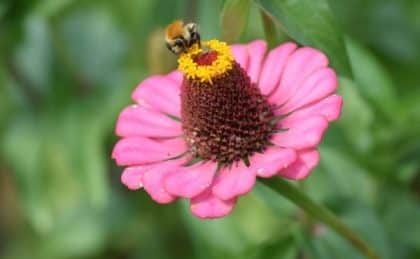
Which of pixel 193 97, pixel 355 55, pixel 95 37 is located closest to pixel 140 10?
pixel 95 37

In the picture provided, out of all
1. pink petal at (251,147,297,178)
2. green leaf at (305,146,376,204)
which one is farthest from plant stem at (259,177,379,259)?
green leaf at (305,146,376,204)

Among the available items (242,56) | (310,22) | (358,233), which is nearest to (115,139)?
(358,233)

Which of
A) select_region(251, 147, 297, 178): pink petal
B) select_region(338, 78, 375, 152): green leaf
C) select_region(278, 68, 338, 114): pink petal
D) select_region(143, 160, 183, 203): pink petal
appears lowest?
select_region(338, 78, 375, 152): green leaf

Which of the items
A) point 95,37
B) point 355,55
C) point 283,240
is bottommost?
point 283,240

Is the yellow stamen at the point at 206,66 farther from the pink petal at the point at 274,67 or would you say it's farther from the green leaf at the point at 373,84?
the green leaf at the point at 373,84

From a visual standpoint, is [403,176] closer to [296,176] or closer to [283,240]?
[283,240]

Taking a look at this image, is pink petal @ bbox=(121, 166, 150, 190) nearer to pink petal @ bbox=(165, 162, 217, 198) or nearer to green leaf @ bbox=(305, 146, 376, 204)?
pink petal @ bbox=(165, 162, 217, 198)

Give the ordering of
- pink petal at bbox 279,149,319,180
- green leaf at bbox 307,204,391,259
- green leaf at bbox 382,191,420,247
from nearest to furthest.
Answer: pink petal at bbox 279,149,319,180, green leaf at bbox 307,204,391,259, green leaf at bbox 382,191,420,247
